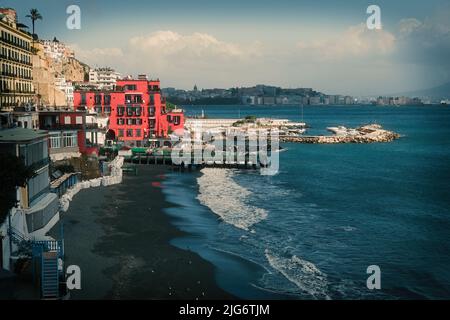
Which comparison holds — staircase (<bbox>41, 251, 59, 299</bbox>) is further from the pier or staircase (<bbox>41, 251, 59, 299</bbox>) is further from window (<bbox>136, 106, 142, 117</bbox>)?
window (<bbox>136, 106, 142, 117</bbox>)

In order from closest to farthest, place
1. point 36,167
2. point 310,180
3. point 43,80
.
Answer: point 36,167
point 310,180
point 43,80

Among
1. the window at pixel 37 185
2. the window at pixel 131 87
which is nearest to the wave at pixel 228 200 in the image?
the window at pixel 37 185

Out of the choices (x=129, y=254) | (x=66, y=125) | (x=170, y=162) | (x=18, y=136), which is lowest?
(x=129, y=254)

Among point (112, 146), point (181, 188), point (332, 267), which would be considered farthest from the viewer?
point (112, 146)

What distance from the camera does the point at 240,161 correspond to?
89688 millimetres

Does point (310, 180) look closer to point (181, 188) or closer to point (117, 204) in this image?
point (181, 188)

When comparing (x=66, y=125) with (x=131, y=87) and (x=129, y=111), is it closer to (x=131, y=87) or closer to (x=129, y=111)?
(x=129, y=111)

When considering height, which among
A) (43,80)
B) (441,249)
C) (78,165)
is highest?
(43,80)

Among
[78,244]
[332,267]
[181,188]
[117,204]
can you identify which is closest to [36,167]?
[78,244]

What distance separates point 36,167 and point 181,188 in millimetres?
29170

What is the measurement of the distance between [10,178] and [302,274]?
714 inches

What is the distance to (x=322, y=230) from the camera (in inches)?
1818

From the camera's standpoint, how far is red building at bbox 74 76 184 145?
97.7 metres

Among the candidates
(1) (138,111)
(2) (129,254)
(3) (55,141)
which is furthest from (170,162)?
(2) (129,254)
